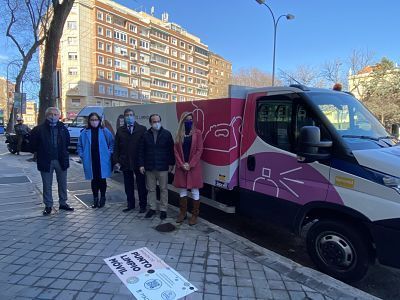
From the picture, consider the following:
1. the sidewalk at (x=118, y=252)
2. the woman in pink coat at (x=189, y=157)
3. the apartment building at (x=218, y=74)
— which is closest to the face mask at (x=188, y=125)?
the woman in pink coat at (x=189, y=157)

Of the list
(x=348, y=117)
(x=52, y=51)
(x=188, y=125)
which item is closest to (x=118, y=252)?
(x=188, y=125)

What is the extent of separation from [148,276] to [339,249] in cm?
221

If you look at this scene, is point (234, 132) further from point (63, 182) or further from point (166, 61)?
point (166, 61)

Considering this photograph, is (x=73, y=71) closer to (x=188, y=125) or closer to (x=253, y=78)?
(x=253, y=78)

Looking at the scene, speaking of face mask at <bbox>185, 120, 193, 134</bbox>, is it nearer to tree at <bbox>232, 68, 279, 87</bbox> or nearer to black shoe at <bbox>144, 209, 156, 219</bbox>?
black shoe at <bbox>144, 209, 156, 219</bbox>

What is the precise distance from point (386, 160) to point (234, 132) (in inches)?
86.0

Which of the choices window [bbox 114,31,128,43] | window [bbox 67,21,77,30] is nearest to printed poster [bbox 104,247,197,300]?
window [bbox 67,21,77,30]

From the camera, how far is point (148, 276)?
12.5 feet

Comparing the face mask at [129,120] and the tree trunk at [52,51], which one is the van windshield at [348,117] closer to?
the face mask at [129,120]

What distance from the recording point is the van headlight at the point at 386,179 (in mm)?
3464

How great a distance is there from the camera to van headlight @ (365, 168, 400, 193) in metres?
3.46

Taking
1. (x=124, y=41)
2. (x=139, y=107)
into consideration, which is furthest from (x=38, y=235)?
(x=124, y=41)

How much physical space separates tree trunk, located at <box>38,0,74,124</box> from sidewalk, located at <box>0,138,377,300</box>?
346 inches

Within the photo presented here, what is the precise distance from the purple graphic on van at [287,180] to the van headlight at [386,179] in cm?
46
